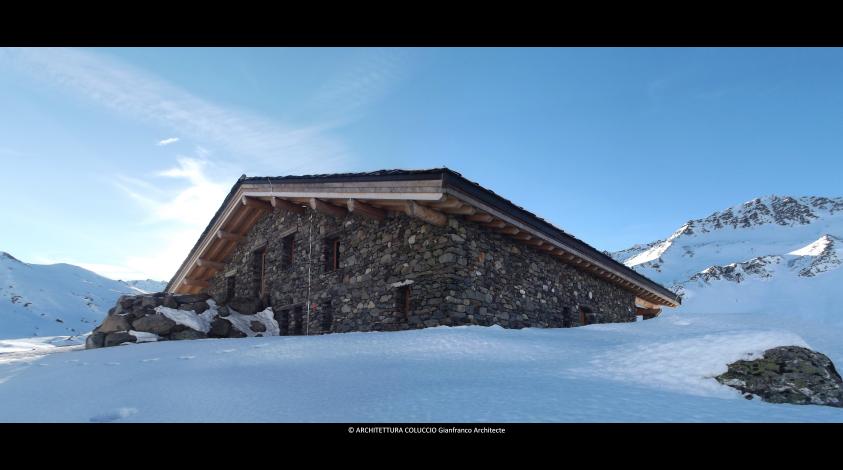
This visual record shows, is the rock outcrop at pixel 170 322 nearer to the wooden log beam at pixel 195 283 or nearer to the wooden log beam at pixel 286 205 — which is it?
the wooden log beam at pixel 286 205

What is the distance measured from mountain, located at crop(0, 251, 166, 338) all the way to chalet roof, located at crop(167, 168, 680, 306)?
1908 cm

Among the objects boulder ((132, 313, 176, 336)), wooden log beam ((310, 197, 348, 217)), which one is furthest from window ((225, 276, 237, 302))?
wooden log beam ((310, 197, 348, 217))

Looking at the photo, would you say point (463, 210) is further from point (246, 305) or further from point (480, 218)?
point (246, 305)

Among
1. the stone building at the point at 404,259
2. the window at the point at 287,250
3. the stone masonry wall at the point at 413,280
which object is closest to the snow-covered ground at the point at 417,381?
the stone masonry wall at the point at 413,280

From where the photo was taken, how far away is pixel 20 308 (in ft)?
92.6

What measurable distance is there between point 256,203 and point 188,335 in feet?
14.8

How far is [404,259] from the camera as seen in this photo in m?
9.31

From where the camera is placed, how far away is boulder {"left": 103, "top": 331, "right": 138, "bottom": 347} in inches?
398

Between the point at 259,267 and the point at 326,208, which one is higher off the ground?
the point at 326,208

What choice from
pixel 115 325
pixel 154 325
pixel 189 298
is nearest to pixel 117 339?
pixel 115 325

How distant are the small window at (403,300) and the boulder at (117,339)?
5.74 meters

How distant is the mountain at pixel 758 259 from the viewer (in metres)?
61.7
